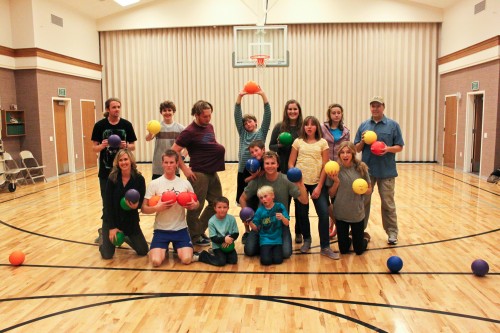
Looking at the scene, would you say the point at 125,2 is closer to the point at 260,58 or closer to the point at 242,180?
the point at 260,58

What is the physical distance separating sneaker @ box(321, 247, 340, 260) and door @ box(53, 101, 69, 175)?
10.0 m

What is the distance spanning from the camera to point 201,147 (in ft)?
17.8

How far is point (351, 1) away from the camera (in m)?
14.9

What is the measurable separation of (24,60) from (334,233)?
31.1 ft

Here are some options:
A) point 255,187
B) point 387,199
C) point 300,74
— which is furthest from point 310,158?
point 300,74

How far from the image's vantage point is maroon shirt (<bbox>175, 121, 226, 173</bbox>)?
211 inches

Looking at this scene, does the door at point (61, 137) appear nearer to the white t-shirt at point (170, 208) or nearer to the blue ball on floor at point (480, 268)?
the white t-shirt at point (170, 208)

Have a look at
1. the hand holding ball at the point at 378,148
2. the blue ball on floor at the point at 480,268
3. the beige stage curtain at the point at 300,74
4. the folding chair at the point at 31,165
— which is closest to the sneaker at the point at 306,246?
the hand holding ball at the point at 378,148

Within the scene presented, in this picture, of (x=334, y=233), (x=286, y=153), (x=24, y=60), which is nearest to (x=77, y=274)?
(x=286, y=153)

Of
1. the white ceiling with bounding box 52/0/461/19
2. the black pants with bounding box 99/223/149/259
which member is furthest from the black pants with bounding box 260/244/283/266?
the white ceiling with bounding box 52/0/461/19

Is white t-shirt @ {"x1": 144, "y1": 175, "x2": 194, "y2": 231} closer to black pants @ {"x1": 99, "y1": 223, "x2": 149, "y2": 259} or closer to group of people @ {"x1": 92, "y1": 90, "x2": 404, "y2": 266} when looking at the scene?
group of people @ {"x1": 92, "y1": 90, "x2": 404, "y2": 266}

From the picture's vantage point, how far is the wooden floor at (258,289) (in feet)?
11.8

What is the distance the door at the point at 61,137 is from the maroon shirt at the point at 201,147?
894 centimetres

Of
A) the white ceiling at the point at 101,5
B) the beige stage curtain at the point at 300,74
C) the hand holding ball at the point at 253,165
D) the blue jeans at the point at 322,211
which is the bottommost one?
the blue jeans at the point at 322,211
